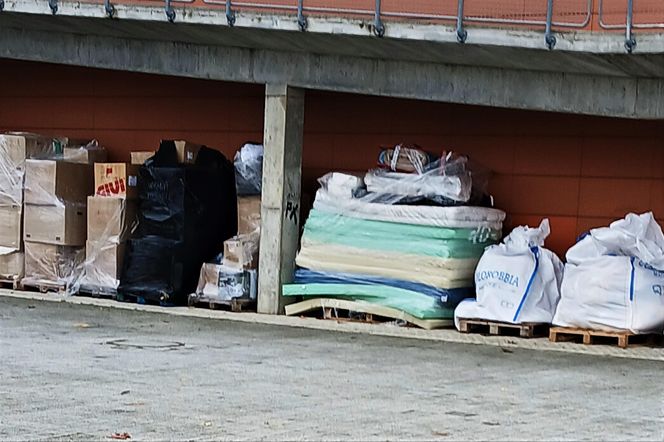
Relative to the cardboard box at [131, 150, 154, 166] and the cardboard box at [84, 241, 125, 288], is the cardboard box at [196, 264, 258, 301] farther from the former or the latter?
the cardboard box at [131, 150, 154, 166]

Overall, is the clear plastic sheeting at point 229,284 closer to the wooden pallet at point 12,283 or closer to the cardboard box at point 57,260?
the cardboard box at point 57,260

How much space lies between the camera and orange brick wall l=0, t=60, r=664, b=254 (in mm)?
13117

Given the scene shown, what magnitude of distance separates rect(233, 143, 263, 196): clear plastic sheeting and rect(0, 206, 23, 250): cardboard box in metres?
3.02

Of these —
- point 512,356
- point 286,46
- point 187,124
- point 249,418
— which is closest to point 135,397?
point 249,418

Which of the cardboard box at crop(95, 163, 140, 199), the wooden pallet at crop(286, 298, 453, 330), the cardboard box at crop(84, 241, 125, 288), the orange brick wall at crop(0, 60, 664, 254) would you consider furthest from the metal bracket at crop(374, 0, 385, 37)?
the cardboard box at crop(84, 241, 125, 288)

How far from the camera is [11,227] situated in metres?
15.4

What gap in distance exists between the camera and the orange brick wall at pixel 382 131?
13.1 m

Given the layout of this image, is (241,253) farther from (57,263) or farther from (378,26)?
(378,26)

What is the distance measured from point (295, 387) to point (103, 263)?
6.50 meters

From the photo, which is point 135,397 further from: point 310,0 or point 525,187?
point 525,187

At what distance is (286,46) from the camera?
1346 centimetres

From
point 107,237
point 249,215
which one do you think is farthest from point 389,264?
point 107,237

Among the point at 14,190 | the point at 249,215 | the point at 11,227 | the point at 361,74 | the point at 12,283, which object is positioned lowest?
the point at 12,283

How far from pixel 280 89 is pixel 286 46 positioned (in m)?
0.53
